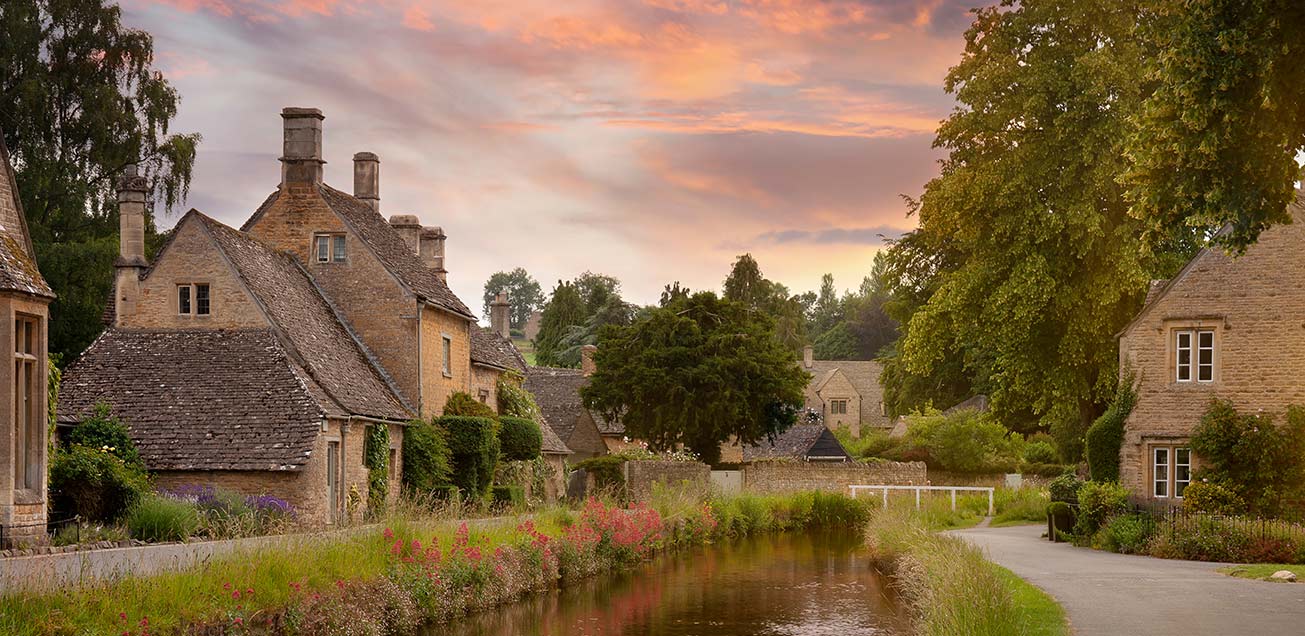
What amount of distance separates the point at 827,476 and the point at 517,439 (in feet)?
54.5

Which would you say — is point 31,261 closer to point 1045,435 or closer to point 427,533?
point 427,533

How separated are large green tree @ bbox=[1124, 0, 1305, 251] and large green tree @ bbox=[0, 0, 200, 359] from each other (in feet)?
116

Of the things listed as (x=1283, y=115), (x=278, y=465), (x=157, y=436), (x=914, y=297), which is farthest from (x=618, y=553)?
(x=914, y=297)

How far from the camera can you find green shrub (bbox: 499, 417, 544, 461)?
42.7 metres

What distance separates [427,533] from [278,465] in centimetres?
796

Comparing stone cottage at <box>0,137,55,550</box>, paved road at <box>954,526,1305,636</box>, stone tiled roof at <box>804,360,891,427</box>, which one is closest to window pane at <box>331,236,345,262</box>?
stone cottage at <box>0,137,55,550</box>

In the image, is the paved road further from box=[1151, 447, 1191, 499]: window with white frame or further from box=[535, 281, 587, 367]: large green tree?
box=[535, 281, 587, 367]: large green tree

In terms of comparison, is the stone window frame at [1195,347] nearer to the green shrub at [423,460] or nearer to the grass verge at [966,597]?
the grass verge at [966,597]

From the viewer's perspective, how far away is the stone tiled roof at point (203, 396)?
3019 centimetres

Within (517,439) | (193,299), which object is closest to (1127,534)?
(517,439)

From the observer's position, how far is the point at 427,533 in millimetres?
22922

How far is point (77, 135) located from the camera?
4744 centimetres

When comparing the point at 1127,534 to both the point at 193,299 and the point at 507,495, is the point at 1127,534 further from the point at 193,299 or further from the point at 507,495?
the point at 193,299

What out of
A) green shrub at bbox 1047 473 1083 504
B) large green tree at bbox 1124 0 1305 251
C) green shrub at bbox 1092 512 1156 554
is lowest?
green shrub at bbox 1092 512 1156 554
